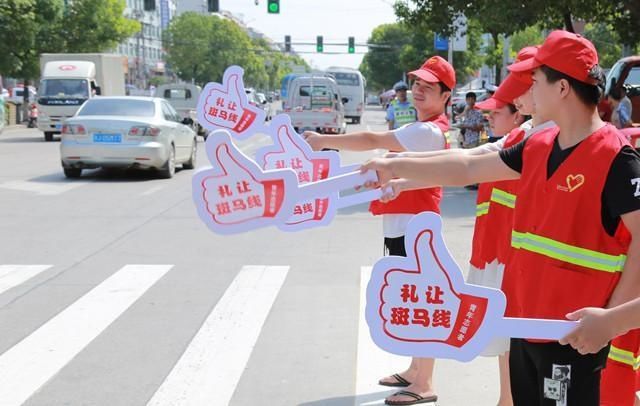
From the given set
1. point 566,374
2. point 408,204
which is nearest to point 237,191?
point 566,374

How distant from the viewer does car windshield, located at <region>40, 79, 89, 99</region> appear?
90.5ft

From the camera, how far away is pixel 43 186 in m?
14.1

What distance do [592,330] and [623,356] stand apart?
49cm

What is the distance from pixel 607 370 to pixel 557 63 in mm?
1053

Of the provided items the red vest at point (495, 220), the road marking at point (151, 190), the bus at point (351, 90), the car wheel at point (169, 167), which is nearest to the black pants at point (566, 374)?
the red vest at point (495, 220)

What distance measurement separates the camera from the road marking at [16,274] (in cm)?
726

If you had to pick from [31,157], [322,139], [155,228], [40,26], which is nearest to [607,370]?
[322,139]

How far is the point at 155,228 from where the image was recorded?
1026 centimetres

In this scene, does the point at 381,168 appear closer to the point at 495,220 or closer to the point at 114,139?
the point at 495,220

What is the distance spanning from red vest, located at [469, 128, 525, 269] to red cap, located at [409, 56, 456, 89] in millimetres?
589

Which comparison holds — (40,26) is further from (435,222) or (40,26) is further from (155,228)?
(435,222)

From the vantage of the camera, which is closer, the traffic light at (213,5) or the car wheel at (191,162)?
the car wheel at (191,162)

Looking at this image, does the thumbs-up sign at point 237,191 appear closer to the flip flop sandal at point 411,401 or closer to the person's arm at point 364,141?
the person's arm at point 364,141

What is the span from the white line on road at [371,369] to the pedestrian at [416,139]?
0.16 meters
